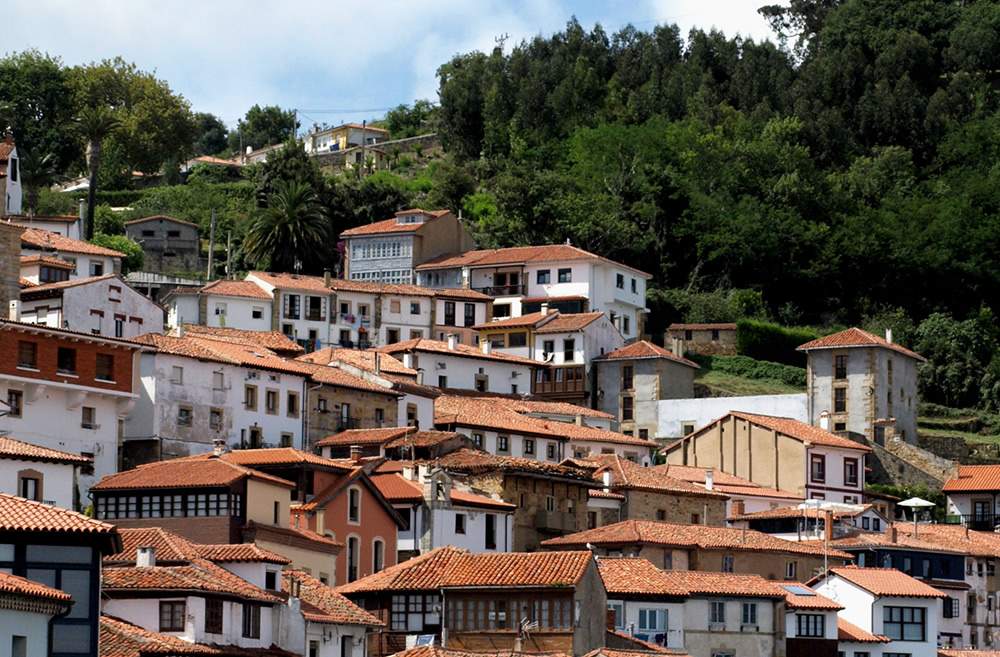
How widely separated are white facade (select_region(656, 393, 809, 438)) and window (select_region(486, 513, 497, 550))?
111ft

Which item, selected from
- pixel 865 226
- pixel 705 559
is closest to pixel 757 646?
pixel 705 559

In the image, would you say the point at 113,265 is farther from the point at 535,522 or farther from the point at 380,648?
the point at 380,648

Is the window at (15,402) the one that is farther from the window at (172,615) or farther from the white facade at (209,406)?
the window at (172,615)

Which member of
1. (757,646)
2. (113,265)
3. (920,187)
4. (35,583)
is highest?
(920,187)

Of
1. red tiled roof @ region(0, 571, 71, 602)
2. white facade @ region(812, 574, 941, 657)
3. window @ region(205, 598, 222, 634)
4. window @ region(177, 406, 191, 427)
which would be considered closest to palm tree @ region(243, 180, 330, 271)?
window @ region(177, 406, 191, 427)

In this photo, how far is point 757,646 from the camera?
215 feet

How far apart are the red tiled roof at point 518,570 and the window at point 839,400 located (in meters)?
46.9

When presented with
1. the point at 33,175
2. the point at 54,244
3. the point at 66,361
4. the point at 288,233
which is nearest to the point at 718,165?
the point at 288,233

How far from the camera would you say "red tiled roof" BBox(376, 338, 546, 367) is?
98562 millimetres

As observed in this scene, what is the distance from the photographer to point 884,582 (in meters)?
72.9

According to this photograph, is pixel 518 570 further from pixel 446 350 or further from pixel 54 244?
pixel 54 244

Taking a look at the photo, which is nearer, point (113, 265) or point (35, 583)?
point (35, 583)

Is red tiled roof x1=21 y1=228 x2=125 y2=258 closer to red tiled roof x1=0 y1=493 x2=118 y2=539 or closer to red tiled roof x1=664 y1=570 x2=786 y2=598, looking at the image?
red tiled roof x1=664 y1=570 x2=786 y2=598

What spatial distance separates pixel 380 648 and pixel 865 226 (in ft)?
271
